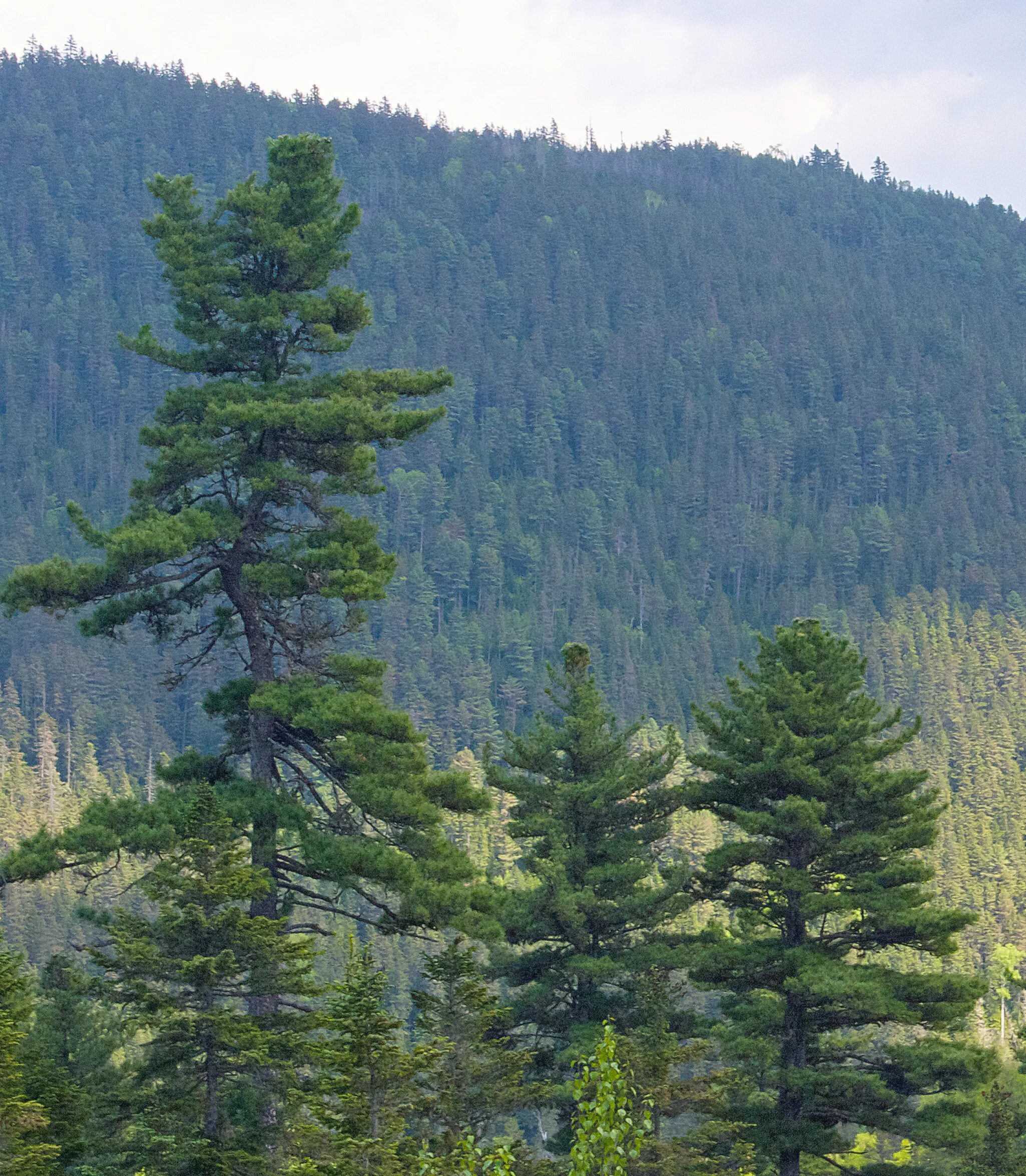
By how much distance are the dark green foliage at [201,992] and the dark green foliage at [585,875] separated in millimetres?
8575

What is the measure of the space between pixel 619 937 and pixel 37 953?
110 m

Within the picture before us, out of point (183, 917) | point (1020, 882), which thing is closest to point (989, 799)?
point (1020, 882)

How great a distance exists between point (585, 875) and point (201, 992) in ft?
37.8

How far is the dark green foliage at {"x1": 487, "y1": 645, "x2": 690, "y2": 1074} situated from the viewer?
31.5 m

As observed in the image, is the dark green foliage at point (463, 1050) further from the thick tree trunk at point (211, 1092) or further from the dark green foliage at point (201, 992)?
the thick tree trunk at point (211, 1092)

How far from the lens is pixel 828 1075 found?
97.9 feet

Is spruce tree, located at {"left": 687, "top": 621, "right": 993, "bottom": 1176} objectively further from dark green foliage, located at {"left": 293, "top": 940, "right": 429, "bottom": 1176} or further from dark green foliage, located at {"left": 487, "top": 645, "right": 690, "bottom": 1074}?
dark green foliage, located at {"left": 293, "top": 940, "right": 429, "bottom": 1176}

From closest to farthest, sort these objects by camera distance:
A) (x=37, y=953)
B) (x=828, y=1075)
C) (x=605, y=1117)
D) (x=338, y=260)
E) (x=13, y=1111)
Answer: (x=605, y=1117) < (x=13, y=1111) < (x=338, y=260) < (x=828, y=1075) < (x=37, y=953)

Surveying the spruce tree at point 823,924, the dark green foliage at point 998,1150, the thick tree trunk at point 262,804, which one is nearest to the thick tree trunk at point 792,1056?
the spruce tree at point 823,924

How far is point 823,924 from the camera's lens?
107 ft

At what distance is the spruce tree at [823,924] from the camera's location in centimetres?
3020

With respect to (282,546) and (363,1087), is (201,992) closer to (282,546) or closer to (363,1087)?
(363,1087)

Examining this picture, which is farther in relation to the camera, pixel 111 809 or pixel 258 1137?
pixel 111 809

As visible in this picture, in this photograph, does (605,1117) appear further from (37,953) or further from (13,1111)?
(37,953)
